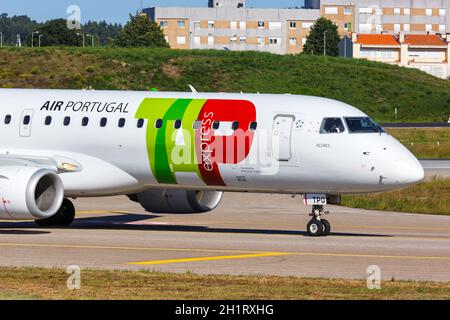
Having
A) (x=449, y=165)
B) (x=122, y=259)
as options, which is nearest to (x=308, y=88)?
(x=449, y=165)

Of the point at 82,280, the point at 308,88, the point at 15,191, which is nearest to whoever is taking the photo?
the point at 82,280

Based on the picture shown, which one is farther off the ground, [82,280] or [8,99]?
[8,99]

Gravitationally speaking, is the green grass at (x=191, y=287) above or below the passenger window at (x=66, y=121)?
below

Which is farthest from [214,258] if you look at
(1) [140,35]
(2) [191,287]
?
(1) [140,35]

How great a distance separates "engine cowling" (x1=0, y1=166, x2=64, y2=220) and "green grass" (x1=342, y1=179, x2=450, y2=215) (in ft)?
48.9

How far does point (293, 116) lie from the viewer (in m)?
32.5

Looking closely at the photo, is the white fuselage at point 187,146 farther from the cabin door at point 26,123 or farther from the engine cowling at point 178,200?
the engine cowling at point 178,200

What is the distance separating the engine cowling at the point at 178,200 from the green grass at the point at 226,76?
83.2 m

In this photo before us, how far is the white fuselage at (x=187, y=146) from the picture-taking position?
31.5m

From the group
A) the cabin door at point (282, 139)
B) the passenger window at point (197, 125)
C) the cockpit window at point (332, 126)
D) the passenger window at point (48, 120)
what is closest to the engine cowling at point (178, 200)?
the passenger window at point (197, 125)

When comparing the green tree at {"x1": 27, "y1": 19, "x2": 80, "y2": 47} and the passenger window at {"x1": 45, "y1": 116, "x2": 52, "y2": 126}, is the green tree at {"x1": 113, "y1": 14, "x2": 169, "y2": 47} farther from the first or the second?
the passenger window at {"x1": 45, "y1": 116, "x2": 52, "y2": 126}

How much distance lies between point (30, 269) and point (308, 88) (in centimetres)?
10646

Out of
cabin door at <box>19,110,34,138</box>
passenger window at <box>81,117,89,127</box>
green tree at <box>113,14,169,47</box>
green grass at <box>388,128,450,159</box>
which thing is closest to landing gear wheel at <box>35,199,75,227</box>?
cabin door at <box>19,110,34,138</box>
